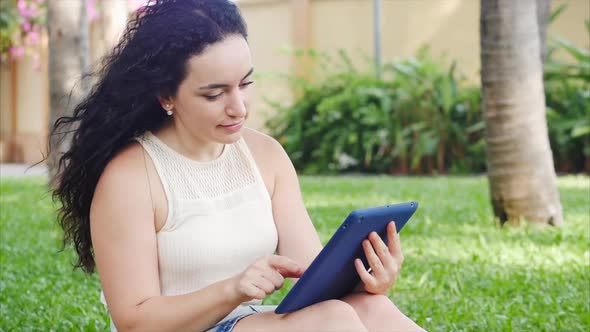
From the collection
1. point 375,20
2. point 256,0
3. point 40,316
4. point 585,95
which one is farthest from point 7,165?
point 40,316

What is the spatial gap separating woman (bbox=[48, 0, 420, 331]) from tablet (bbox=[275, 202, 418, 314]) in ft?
0.13

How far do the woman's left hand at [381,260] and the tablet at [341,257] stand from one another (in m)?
0.02

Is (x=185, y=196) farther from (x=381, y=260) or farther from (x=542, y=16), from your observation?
(x=542, y=16)

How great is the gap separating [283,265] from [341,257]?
0.15 metres

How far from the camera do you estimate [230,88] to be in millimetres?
2523

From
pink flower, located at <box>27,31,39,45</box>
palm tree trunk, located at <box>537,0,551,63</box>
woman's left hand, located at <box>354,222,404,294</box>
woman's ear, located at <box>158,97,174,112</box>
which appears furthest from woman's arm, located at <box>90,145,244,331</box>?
pink flower, located at <box>27,31,39,45</box>

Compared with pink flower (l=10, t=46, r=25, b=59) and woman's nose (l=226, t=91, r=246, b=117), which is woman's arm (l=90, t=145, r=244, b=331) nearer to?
woman's nose (l=226, t=91, r=246, b=117)

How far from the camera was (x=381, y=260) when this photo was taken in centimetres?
245

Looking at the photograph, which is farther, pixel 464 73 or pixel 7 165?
pixel 7 165

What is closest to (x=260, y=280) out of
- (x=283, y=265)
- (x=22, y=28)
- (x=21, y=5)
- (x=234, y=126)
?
(x=283, y=265)

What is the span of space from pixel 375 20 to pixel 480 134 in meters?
2.87

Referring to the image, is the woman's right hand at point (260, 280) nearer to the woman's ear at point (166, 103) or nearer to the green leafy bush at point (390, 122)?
the woman's ear at point (166, 103)

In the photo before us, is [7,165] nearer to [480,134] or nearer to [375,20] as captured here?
[375,20]

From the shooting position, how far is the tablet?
226cm
